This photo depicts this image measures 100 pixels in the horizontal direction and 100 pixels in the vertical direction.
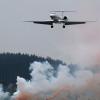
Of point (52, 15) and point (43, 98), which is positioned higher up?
point (52, 15)

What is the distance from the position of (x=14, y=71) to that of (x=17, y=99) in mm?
60657

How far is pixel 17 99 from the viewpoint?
399 feet

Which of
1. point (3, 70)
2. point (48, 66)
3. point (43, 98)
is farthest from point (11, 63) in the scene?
point (43, 98)

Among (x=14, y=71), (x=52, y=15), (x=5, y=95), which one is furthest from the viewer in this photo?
(x=14, y=71)

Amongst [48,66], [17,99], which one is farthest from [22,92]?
[48,66]

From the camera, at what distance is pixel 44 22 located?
375 feet

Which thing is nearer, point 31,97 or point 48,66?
point 31,97

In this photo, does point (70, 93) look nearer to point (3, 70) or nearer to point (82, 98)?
point (82, 98)

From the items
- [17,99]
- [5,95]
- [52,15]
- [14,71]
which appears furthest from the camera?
[14,71]

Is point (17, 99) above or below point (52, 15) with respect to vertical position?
below

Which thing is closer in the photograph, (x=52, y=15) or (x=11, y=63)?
(x=52, y=15)

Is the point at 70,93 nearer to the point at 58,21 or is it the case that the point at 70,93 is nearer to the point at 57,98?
the point at 57,98

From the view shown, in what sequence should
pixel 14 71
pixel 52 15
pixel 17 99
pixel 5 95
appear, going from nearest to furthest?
1. pixel 52 15
2. pixel 17 99
3. pixel 5 95
4. pixel 14 71

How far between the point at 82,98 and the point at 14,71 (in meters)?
50.4
